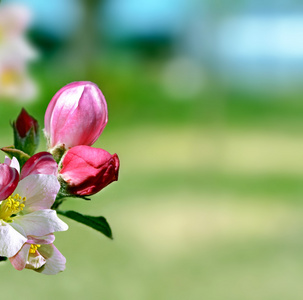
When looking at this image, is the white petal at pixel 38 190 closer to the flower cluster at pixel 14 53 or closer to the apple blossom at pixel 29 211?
the apple blossom at pixel 29 211

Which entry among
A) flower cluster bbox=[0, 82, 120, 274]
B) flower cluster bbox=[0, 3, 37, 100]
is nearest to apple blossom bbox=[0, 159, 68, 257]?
flower cluster bbox=[0, 82, 120, 274]

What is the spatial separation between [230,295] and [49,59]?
7.71 meters

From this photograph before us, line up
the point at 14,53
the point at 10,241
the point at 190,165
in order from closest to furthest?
the point at 10,241 < the point at 14,53 < the point at 190,165

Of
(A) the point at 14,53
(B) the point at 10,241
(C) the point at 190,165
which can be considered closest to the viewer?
(B) the point at 10,241

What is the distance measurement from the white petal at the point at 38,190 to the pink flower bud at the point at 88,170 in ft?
0.05

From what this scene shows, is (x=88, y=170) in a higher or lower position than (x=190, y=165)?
higher

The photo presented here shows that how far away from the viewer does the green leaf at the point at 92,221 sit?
290mm

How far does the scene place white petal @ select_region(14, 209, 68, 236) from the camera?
25 cm

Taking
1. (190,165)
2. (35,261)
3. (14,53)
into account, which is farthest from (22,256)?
(190,165)

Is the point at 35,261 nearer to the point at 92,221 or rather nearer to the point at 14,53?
the point at 92,221

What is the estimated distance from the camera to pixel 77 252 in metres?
3.24

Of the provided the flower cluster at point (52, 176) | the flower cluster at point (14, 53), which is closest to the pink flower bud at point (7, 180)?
the flower cluster at point (52, 176)

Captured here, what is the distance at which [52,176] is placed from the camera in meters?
0.25

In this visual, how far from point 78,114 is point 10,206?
0.14 feet
